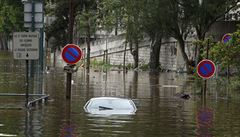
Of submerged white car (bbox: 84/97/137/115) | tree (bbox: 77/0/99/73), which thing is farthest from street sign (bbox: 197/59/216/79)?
tree (bbox: 77/0/99/73)

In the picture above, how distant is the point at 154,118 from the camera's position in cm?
2173

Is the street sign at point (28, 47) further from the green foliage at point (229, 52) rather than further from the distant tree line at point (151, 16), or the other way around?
the distant tree line at point (151, 16)

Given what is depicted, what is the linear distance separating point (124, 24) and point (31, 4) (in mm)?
45923

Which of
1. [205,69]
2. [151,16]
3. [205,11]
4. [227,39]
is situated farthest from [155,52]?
[205,69]

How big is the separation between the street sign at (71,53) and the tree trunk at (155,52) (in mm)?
44654

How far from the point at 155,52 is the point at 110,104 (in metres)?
49.7

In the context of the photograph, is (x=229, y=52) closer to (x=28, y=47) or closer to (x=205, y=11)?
(x=28, y=47)

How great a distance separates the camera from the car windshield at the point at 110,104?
75.3 feet

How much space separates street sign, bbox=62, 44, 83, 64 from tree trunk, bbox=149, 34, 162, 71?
44.7m

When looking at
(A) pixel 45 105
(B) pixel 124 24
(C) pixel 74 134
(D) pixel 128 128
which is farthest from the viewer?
(B) pixel 124 24

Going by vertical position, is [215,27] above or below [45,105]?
above

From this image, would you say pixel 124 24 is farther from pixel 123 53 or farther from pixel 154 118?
pixel 154 118

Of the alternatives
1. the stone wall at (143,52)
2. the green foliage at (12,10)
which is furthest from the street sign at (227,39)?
the green foliage at (12,10)

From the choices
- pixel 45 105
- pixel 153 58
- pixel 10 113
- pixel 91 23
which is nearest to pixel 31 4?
pixel 45 105
